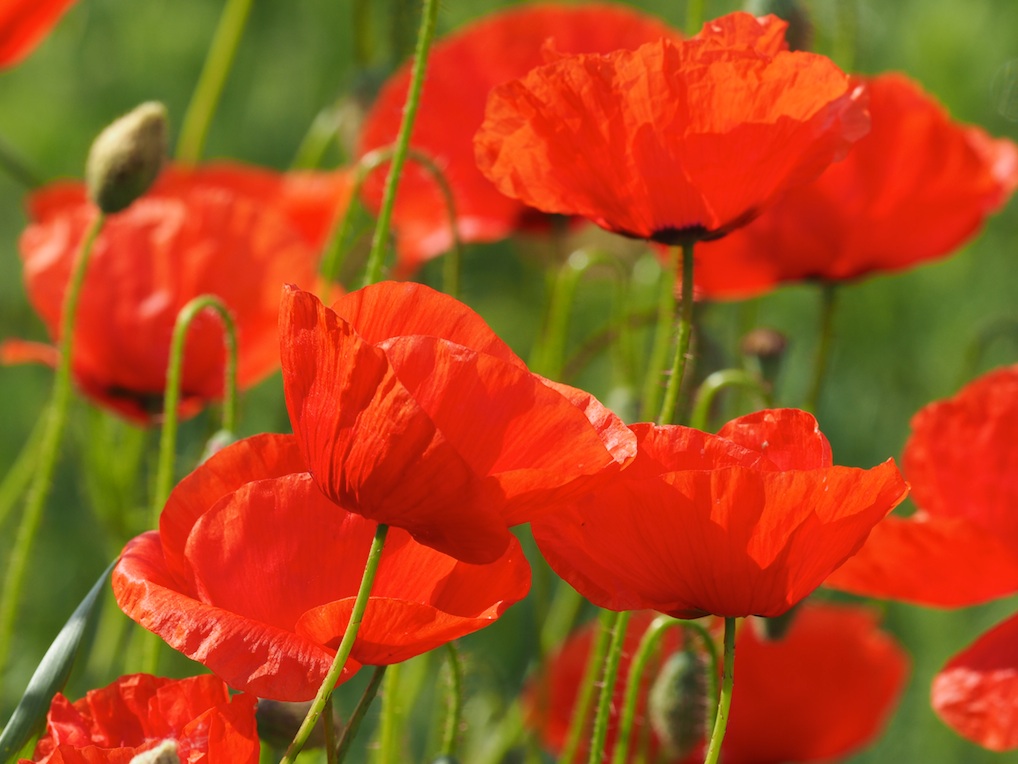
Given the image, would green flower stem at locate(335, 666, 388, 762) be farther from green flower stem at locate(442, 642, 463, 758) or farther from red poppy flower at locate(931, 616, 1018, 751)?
red poppy flower at locate(931, 616, 1018, 751)

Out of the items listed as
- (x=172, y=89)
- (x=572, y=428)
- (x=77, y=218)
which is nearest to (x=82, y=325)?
(x=77, y=218)

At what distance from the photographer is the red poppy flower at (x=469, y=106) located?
90 cm

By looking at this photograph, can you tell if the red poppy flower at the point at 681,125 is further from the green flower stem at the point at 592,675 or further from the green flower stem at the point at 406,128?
the green flower stem at the point at 592,675

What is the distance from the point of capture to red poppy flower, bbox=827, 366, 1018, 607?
0.57 meters

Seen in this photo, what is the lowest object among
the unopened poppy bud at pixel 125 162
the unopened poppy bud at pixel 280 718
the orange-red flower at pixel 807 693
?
the orange-red flower at pixel 807 693

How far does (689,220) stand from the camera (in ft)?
1.61

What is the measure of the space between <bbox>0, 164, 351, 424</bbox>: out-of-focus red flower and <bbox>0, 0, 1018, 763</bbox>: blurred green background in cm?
8

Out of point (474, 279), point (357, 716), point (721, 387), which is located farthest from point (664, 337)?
point (474, 279)

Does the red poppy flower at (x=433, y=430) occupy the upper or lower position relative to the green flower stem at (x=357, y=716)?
upper

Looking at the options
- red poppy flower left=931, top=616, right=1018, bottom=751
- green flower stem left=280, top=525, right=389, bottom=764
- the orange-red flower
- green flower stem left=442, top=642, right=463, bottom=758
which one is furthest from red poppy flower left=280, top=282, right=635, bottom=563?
the orange-red flower

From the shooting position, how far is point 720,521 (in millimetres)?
400

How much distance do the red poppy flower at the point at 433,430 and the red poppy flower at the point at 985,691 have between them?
0.24m

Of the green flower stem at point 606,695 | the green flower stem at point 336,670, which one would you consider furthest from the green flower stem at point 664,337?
the green flower stem at point 336,670

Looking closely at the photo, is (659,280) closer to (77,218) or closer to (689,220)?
(77,218)
